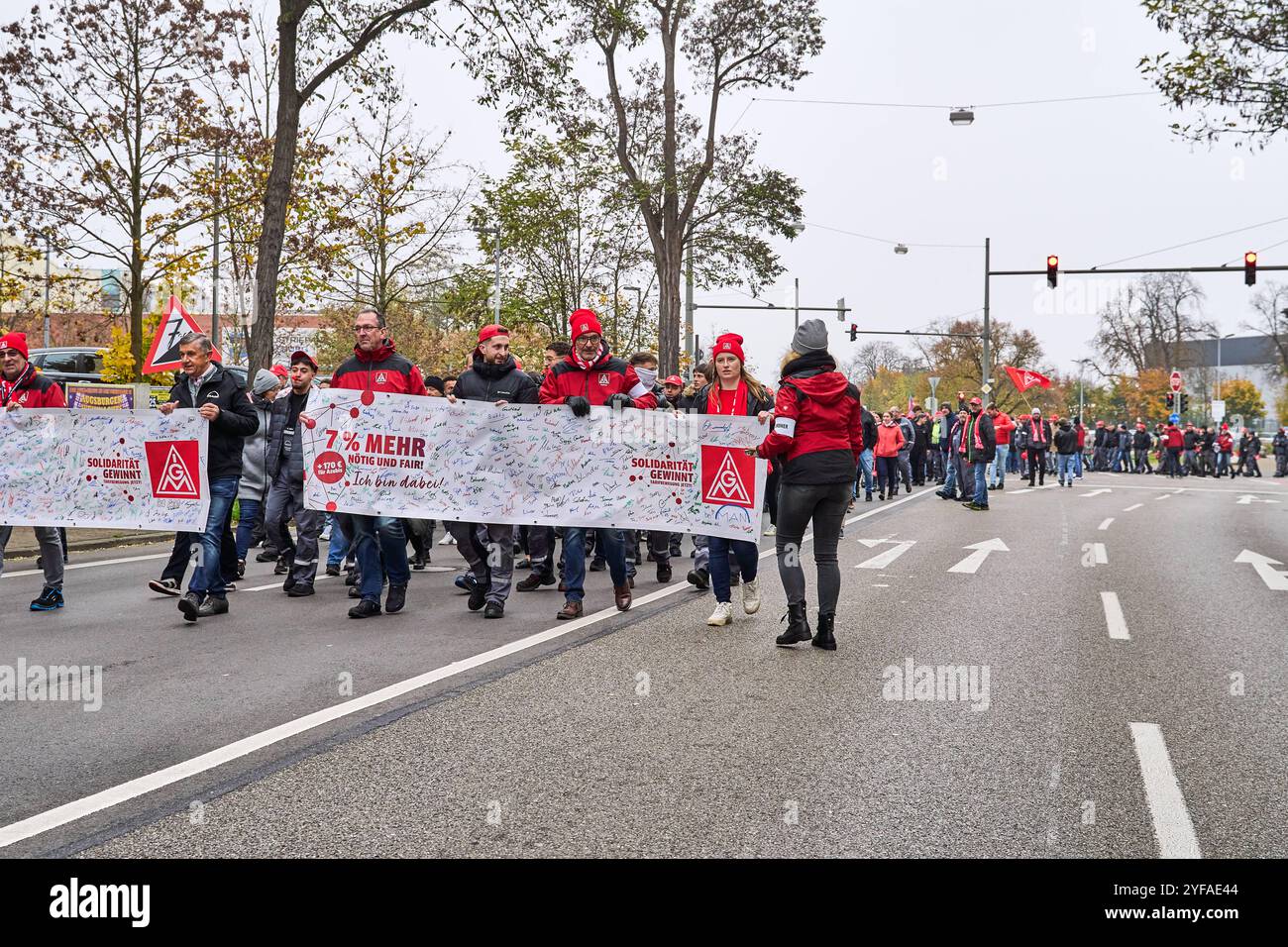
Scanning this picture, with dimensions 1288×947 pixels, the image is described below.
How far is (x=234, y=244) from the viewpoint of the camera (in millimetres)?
28906

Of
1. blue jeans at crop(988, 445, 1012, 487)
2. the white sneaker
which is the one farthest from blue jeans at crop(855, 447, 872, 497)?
the white sneaker

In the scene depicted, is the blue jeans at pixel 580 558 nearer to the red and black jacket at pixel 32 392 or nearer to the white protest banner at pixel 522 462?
the white protest banner at pixel 522 462

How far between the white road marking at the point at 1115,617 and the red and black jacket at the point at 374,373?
547cm

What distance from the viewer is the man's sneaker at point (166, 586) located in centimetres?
902

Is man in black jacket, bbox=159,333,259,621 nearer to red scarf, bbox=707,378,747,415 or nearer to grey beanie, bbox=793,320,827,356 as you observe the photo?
red scarf, bbox=707,378,747,415

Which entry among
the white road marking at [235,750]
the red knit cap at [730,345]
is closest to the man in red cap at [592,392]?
the red knit cap at [730,345]

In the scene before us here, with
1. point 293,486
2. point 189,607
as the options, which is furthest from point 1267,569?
point 189,607

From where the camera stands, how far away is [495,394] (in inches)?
362

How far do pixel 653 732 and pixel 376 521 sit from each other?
4259mm

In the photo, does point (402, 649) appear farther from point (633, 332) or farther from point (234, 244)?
point (633, 332)

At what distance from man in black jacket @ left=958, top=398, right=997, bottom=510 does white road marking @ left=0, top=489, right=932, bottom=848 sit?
15.4 metres

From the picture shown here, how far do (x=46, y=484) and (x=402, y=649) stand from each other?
3704 mm

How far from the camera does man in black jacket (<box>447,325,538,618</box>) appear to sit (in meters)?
8.95

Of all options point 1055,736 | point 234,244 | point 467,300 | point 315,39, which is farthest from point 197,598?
point 467,300
